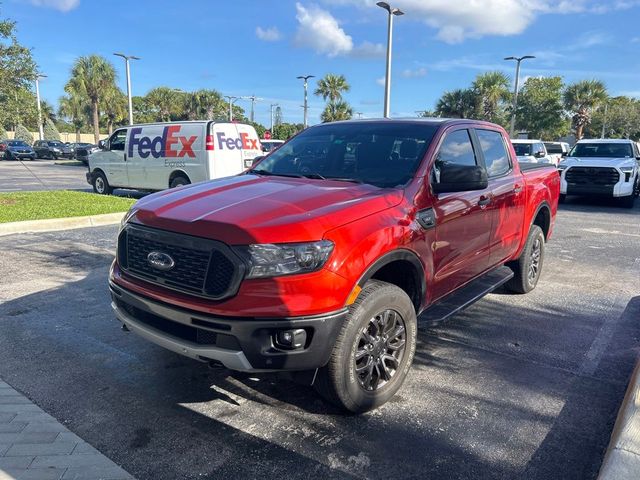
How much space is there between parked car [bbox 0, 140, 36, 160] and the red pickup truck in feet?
126

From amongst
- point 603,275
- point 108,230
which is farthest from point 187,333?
point 108,230

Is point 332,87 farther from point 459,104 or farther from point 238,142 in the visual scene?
point 238,142

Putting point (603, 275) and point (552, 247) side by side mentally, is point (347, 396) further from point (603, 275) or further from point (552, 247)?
point (552, 247)

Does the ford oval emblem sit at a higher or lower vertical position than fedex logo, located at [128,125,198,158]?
lower

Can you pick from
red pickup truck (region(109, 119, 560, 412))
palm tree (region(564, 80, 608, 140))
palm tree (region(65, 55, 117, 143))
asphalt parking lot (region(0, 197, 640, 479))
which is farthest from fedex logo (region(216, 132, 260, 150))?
palm tree (region(564, 80, 608, 140))

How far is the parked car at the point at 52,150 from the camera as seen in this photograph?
38656 mm

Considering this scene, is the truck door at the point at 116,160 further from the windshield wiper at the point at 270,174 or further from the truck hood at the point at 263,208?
the truck hood at the point at 263,208

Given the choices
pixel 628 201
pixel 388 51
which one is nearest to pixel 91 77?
pixel 388 51

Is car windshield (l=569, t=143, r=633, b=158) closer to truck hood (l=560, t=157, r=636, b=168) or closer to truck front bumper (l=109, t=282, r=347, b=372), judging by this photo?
truck hood (l=560, t=157, r=636, b=168)

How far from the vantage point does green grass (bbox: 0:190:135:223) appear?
9.23 meters

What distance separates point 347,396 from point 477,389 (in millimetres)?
1116

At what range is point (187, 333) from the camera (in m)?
2.84

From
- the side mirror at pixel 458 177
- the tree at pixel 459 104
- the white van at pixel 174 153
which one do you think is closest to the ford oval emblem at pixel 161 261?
the side mirror at pixel 458 177

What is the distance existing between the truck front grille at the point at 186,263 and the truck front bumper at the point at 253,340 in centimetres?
15
